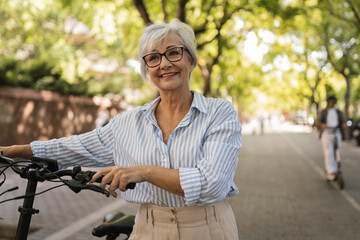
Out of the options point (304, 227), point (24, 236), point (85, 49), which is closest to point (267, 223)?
point (304, 227)

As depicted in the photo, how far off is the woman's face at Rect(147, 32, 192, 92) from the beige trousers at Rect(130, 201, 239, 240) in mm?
586

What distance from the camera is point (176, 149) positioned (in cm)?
185

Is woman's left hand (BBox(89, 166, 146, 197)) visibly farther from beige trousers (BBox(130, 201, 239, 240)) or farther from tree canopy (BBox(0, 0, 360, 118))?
tree canopy (BBox(0, 0, 360, 118))

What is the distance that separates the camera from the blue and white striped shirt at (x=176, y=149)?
1645mm

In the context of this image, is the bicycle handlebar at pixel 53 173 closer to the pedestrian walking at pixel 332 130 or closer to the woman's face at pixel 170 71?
the woman's face at pixel 170 71

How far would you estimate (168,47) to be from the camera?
76.0 inches

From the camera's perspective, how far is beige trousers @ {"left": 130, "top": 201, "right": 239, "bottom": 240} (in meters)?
1.88

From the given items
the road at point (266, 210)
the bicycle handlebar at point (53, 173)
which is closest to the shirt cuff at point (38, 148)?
the bicycle handlebar at point (53, 173)

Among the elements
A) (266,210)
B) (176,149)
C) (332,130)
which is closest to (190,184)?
(176,149)

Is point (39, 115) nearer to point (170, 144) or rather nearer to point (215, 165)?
point (170, 144)

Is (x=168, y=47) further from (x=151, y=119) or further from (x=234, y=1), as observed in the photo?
(x=234, y=1)

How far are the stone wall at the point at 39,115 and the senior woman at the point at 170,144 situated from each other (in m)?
9.34

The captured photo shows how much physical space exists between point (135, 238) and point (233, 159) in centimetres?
64

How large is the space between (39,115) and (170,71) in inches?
560
